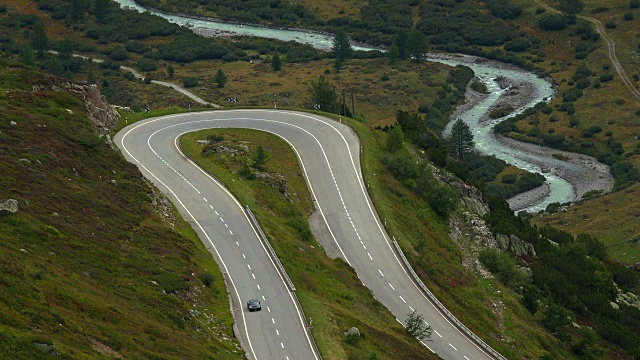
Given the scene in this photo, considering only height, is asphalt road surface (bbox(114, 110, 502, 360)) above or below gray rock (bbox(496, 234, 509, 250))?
above

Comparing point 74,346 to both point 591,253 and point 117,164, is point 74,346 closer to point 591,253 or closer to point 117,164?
point 117,164

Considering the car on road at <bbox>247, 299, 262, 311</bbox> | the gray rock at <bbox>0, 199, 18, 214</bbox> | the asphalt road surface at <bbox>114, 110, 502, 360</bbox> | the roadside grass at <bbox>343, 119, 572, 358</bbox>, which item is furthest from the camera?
the roadside grass at <bbox>343, 119, 572, 358</bbox>

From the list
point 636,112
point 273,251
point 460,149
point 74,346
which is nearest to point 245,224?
point 273,251

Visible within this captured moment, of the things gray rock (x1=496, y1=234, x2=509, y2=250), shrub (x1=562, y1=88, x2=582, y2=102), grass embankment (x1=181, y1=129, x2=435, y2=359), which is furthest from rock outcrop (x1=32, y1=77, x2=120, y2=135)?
shrub (x1=562, y1=88, x2=582, y2=102)

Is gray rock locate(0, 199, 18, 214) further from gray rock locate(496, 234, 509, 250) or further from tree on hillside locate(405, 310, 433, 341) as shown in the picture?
gray rock locate(496, 234, 509, 250)

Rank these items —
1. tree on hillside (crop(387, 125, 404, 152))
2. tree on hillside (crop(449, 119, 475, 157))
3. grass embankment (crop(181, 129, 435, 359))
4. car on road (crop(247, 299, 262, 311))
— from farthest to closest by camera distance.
Result: tree on hillside (crop(449, 119, 475, 157)) < tree on hillside (crop(387, 125, 404, 152)) < car on road (crop(247, 299, 262, 311)) < grass embankment (crop(181, 129, 435, 359))
